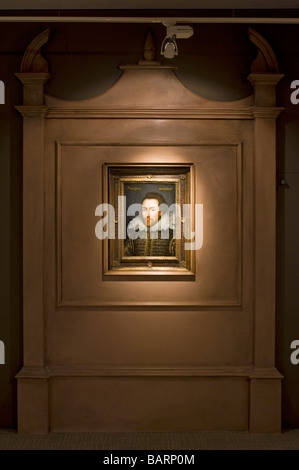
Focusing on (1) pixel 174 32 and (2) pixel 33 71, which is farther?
(2) pixel 33 71

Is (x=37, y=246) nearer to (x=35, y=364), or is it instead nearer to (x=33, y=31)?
(x=35, y=364)

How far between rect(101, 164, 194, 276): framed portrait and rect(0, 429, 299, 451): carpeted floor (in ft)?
4.23

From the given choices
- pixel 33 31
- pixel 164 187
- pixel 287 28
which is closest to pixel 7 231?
pixel 164 187

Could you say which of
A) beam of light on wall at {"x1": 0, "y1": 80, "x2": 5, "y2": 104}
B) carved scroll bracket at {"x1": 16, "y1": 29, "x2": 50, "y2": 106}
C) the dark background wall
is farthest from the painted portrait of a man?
beam of light on wall at {"x1": 0, "y1": 80, "x2": 5, "y2": 104}

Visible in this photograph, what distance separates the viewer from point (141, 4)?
3.51 meters

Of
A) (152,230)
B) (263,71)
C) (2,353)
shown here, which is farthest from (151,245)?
(263,71)

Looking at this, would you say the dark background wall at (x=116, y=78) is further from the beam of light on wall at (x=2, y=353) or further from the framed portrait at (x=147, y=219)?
Result: the framed portrait at (x=147, y=219)

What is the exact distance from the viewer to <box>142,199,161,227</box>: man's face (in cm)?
357

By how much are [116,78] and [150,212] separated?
1120 mm

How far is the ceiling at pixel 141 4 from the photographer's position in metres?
3.46

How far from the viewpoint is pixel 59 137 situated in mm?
3543

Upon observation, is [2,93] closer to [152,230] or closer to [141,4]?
[141,4]

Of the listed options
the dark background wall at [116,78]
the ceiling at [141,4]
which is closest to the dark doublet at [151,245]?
the dark background wall at [116,78]

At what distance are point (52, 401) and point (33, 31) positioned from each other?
9.86 ft
